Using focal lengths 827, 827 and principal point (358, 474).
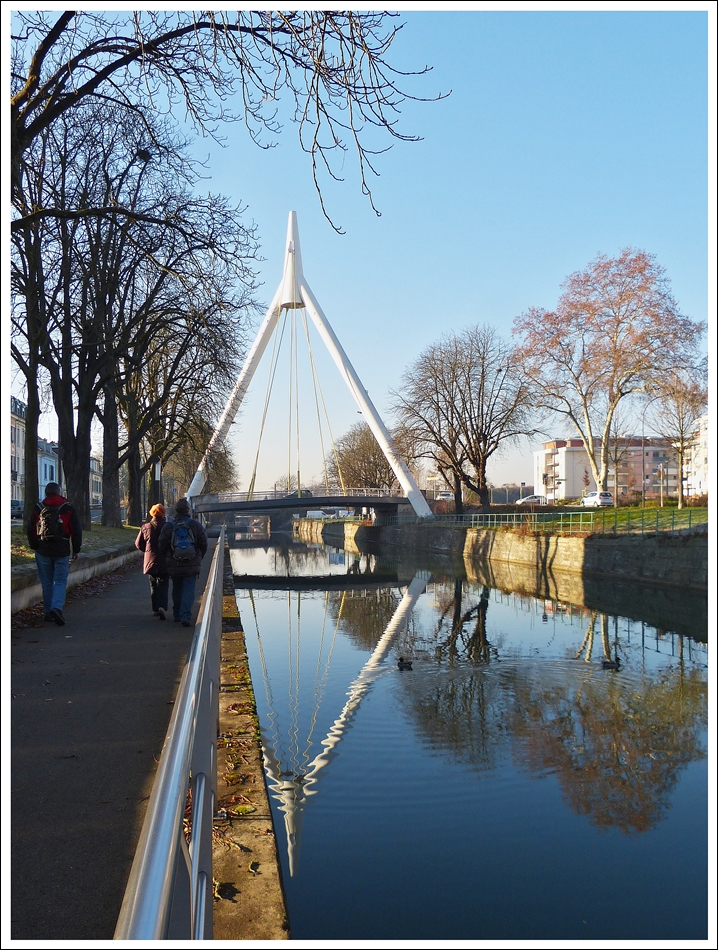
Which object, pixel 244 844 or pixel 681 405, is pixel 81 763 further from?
pixel 681 405

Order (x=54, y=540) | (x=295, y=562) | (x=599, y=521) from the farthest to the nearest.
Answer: (x=295, y=562)
(x=599, y=521)
(x=54, y=540)

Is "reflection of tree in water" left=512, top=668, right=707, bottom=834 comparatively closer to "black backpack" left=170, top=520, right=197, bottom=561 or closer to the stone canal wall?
"black backpack" left=170, top=520, right=197, bottom=561

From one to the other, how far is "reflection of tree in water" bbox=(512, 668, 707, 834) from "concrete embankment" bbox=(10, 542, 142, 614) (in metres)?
5.43

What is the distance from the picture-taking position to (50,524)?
331 inches

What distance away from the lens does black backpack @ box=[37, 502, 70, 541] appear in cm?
841

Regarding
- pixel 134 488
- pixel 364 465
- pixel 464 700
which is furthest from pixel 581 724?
pixel 364 465

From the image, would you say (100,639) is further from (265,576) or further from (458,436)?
(458,436)

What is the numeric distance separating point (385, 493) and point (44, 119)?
124 feet

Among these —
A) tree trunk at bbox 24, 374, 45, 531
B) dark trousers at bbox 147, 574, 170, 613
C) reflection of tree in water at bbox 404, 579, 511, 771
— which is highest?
tree trunk at bbox 24, 374, 45, 531

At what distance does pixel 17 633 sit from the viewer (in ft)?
26.5

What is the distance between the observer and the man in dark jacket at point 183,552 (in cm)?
872

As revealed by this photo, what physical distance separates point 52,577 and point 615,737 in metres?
6.04

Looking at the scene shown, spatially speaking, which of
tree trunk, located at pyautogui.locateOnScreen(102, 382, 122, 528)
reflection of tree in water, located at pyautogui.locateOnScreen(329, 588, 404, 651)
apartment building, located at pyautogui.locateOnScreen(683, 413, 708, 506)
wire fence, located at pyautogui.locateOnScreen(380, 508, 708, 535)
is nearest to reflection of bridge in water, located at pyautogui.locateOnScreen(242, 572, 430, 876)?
reflection of tree in water, located at pyautogui.locateOnScreen(329, 588, 404, 651)

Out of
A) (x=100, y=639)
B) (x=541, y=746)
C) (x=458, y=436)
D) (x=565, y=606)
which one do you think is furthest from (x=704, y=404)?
(x=100, y=639)
